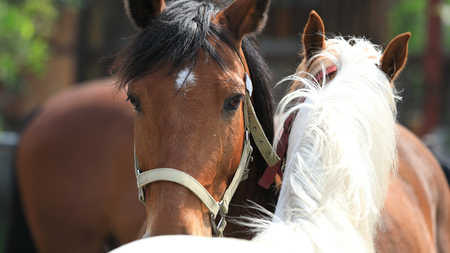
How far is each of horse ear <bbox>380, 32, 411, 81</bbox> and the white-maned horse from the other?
0.09 meters

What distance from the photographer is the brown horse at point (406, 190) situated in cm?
135

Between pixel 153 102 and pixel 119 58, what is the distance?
0.30 m

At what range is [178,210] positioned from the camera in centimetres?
104

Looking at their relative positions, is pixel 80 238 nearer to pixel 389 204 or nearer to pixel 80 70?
pixel 389 204

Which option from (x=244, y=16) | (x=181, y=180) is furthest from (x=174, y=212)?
(x=244, y=16)

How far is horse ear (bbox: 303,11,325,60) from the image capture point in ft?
4.66

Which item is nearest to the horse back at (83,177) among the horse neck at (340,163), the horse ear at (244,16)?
the horse ear at (244,16)

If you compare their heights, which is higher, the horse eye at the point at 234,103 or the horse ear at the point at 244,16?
the horse ear at the point at 244,16

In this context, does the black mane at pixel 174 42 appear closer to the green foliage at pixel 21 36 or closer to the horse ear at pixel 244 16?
the horse ear at pixel 244 16

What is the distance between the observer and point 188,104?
1.12m

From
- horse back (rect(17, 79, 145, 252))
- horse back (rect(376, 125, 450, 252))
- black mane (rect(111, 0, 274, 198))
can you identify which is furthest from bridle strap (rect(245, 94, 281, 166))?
horse back (rect(17, 79, 145, 252))

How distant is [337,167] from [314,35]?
0.62m

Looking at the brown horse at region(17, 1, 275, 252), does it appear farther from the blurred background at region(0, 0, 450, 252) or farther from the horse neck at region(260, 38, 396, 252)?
the blurred background at region(0, 0, 450, 252)

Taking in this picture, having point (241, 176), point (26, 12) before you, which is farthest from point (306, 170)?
point (26, 12)
